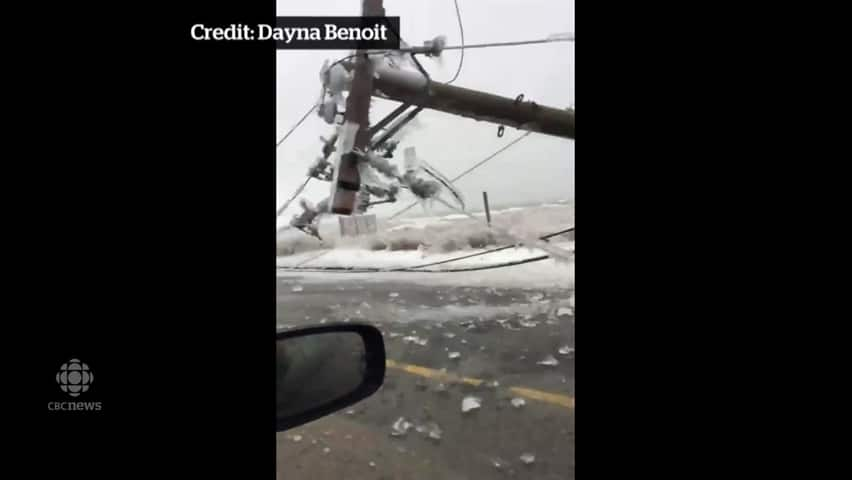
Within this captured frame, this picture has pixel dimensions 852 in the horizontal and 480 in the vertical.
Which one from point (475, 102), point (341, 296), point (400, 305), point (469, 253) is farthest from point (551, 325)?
point (341, 296)

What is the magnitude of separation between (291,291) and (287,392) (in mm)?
2262

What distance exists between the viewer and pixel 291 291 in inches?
110

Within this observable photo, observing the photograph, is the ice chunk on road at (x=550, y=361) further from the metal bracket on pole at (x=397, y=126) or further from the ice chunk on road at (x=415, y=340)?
the metal bracket on pole at (x=397, y=126)

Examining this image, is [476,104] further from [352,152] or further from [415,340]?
[415,340]

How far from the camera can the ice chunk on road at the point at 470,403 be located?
1.31 meters

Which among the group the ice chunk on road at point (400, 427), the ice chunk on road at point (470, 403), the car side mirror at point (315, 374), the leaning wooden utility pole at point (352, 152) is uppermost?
the leaning wooden utility pole at point (352, 152)

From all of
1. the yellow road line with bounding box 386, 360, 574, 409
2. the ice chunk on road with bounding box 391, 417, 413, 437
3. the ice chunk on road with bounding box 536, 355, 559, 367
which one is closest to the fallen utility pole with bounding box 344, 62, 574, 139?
the ice chunk on road with bounding box 536, 355, 559, 367

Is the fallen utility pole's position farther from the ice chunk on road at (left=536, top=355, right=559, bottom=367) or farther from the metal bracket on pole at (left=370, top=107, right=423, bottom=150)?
the ice chunk on road at (left=536, top=355, right=559, bottom=367)
